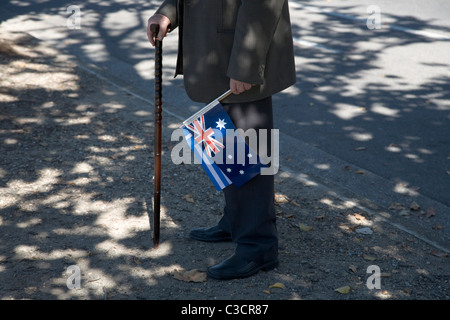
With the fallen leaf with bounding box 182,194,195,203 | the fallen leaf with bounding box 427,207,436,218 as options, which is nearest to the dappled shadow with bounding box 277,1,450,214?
the fallen leaf with bounding box 427,207,436,218

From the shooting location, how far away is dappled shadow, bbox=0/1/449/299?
143 inches

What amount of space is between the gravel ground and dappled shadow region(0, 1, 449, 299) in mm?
11

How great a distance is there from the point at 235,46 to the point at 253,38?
11 cm

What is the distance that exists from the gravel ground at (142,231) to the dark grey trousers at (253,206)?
191 millimetres

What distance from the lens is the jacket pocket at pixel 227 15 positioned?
3283 mm

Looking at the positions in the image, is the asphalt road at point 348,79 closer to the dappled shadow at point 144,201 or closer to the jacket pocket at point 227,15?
the dappled shadow at point 144,201

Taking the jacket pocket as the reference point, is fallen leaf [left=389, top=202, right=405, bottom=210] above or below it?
below

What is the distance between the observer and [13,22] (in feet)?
32.0

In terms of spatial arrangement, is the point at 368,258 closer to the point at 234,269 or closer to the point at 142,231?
the point at 234,269

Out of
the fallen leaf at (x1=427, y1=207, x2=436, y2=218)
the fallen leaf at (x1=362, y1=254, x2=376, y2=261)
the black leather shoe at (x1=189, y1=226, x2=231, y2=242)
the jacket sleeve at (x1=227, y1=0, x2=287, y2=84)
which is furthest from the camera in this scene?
the fallen leaf at (x1=427, y1=207, x2=436, y2=218)

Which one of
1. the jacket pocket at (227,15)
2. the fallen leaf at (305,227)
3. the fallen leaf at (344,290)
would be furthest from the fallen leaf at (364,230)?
the jacket pocket at (227,15)

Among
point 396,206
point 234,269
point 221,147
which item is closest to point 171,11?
point 221,147

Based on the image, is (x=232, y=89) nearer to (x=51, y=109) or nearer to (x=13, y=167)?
(x=13, y=167)

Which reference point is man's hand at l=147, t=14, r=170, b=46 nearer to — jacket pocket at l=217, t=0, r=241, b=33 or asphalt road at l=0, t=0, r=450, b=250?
jacket pocket at l=217, t=0, r=241, b=33
